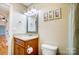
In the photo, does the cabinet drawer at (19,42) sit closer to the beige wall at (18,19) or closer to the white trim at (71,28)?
the beige wall at (18,19)

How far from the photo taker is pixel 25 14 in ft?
4.38

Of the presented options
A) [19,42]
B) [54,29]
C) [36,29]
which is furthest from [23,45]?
[54,29]

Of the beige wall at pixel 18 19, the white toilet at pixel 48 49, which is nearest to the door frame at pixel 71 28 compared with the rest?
the white toilet at pixel 48 49

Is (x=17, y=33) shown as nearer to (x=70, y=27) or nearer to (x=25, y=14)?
(x=25, y=14)

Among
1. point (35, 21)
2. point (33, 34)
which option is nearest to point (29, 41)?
point (33, 34)

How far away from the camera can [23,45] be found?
4.33 ft

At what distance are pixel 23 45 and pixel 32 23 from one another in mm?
269

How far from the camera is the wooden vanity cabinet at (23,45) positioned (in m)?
1.32

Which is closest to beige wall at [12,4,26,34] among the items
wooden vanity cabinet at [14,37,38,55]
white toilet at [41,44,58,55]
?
wooden vanity cabinet at [14,37,38,55]

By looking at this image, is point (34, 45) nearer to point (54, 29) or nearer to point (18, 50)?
point (18, 50)

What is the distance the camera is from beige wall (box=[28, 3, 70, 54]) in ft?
4.38

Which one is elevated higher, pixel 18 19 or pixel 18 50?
pixel 18 19
